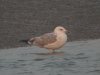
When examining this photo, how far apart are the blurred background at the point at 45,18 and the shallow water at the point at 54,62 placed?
10.5 ft

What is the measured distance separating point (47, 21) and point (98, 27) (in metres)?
1.94

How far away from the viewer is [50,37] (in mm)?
12469

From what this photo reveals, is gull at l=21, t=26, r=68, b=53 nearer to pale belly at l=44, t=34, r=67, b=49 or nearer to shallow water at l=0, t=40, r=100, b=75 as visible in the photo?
pale belly at l=44, t=34, r=67, b=49

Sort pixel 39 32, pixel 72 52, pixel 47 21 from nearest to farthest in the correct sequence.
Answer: pixel 72 52
pixel 39 32
pixel 47 21

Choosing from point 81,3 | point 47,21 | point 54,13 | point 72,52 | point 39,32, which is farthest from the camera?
point 81,3

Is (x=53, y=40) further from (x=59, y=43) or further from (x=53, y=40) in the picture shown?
(x=59, y=43)

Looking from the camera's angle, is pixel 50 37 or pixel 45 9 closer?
pixel 50 37

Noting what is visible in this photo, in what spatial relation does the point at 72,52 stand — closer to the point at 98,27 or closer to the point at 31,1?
the point at 98,27

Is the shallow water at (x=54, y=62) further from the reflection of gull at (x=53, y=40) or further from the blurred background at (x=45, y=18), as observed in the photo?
the blurred background at (x=45, y=18)

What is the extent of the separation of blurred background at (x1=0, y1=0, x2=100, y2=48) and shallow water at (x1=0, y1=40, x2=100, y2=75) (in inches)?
126

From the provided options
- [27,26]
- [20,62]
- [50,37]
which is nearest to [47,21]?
[27,26]

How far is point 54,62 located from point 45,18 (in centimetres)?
996

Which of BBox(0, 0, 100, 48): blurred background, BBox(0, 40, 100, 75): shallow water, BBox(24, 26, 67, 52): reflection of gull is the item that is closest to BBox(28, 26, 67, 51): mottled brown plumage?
BBox(24, 26, 67, 52): reflection of gull

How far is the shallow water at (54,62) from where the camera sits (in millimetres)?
9727
